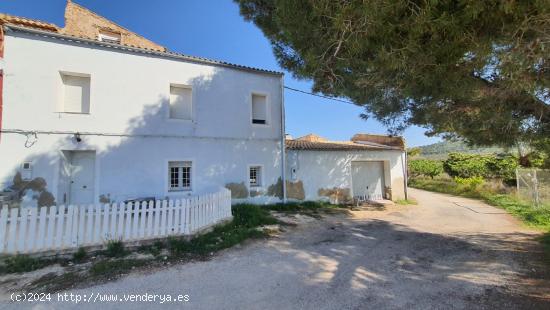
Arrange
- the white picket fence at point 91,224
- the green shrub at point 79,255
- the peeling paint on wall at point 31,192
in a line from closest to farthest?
the white picket fence at point 91,224, the green shrub at point 79,255, the peeling paint on wall at point 31,192

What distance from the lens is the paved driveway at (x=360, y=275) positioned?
12.7 feet

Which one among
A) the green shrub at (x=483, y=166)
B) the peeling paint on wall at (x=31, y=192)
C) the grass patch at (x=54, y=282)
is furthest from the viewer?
the green shrub at (x=483, y=166)

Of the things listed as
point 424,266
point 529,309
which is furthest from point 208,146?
point 529,309

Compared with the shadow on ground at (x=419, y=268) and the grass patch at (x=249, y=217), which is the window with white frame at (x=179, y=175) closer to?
the grass patch at (x=249, y=217)

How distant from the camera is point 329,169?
13.1 meters

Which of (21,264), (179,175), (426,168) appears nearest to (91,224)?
(21,264)

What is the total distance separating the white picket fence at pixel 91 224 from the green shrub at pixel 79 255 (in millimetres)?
126

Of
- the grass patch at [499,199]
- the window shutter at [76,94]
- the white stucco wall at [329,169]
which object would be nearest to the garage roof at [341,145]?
the white stucco wall at [329,169]

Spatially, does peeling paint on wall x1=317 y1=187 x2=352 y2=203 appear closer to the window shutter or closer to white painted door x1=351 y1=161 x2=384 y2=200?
white painted door x1=351 y1=161 x2=384 y2=200

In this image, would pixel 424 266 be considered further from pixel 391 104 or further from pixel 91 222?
pixel 91 222

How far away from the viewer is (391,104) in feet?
19.9

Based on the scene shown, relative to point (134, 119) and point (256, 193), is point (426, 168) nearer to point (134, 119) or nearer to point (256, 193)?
point (256, 193)

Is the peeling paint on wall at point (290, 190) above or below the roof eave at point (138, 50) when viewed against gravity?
below

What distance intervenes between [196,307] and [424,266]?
4495mm
